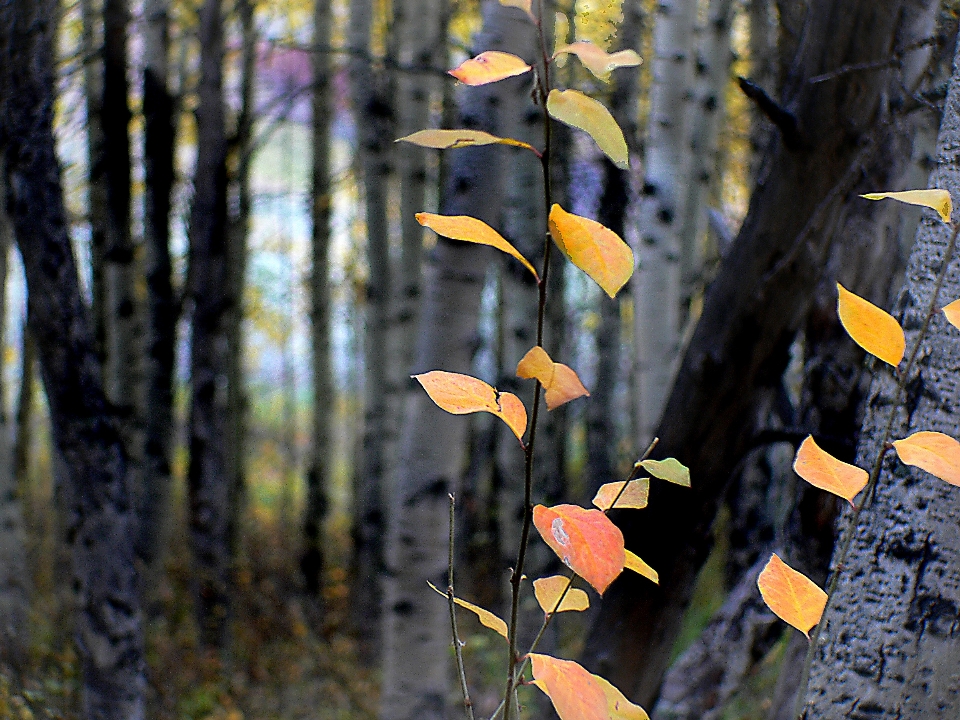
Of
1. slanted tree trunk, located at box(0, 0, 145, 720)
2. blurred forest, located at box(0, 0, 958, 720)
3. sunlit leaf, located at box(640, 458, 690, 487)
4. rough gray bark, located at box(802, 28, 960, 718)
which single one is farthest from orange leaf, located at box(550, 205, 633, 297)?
slanted tree trunk, located at box(0, 0, 145, 720)

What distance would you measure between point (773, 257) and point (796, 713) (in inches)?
57.5

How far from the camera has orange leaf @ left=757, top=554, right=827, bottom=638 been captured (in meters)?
0.79

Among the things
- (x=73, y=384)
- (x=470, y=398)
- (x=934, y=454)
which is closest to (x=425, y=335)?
(x=73, y=384)

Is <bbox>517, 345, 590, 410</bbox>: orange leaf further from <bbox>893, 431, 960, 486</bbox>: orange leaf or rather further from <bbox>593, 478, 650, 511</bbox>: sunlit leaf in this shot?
<bbox>893, 431, 960, 486</bbox>: orange leaf

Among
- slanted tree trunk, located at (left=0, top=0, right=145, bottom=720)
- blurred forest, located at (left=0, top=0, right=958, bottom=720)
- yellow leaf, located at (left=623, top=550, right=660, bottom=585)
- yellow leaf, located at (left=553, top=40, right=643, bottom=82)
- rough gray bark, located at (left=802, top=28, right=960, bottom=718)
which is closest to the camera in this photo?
yellow leaf, located at (left=553, top=40, right=643, bottom=82)

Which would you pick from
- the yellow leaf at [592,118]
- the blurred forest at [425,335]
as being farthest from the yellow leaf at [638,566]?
the blurred forest at [425,335]

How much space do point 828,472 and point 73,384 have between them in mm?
2410

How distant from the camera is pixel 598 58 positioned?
2.01 feet

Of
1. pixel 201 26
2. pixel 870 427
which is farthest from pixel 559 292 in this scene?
pixel 870 427

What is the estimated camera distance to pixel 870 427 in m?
1.13

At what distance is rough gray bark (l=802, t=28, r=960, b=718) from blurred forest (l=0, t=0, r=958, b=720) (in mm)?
907

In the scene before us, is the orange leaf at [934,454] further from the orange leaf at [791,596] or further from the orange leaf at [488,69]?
the orange leaf at [488,69]

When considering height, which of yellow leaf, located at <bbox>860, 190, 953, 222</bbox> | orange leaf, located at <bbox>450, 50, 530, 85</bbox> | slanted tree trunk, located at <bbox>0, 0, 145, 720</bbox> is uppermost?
orange leaf, located at <bbox>450, 50, 530, 85</bbox>

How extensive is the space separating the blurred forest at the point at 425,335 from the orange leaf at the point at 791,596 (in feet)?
4.02
